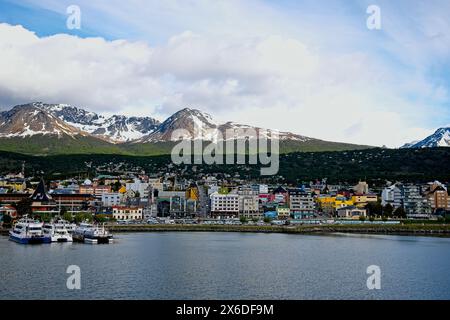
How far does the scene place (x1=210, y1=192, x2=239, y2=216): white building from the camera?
3573 inches

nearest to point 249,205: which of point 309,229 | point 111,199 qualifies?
point 111,199

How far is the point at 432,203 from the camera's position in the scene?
8894 centimetres

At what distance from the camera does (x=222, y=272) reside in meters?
28.0

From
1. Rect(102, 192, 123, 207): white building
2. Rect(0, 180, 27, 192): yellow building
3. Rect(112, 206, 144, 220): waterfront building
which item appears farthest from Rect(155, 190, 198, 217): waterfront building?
Rect(0, 180, 27, 192): yellow building

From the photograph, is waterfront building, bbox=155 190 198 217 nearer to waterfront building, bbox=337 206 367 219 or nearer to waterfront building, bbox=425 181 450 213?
waterfront building, bbox=337 206 367 219

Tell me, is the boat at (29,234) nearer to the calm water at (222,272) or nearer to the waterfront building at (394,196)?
the calm water at (222,272)

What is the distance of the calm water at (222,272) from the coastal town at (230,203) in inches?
1452

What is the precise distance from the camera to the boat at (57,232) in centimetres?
4728

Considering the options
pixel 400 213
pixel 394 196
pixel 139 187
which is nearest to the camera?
pixel 400 213

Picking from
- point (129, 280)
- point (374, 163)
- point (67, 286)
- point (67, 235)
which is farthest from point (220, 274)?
point (374, 163)

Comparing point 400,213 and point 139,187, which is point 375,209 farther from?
point 139,187

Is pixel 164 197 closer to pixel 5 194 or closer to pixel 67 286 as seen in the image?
pixel 5 194

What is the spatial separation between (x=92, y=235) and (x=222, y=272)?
2232cm

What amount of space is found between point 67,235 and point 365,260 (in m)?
28.0
